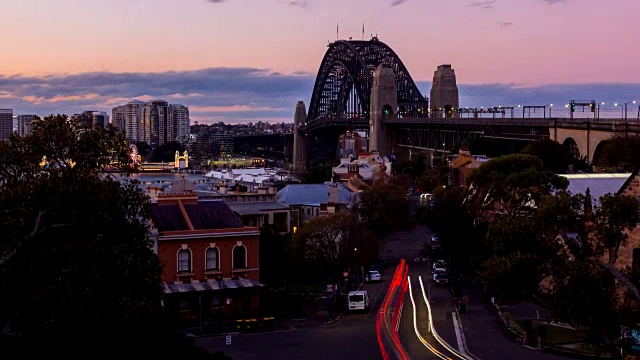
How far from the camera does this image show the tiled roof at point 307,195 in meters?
67.4

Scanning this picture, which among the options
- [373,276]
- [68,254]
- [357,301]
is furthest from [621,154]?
[68,254]

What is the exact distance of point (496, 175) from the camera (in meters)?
49.6

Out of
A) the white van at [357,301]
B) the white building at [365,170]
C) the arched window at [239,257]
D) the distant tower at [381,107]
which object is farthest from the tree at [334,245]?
the distant tower at [381,107]

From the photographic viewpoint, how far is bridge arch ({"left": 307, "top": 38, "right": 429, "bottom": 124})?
161625 mm

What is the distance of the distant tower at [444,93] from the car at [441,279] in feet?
315

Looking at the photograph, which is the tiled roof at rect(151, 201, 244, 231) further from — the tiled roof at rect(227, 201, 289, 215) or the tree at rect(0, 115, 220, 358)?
the tree at rect(0, 115, 220, 358)

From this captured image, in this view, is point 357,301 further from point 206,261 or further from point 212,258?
point 206,261

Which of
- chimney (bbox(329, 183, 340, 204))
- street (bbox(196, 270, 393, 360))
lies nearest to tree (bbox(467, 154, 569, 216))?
street (bbox(196, 270, 393, 360))

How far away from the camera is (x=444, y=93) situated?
475ft

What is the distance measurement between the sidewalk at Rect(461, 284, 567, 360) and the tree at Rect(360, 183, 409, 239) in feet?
81.6

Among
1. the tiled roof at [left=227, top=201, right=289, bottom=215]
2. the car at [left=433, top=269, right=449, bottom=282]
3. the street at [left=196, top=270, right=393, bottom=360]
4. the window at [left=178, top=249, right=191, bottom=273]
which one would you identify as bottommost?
the street at [left=196, top=270, right=393, bottom=360]

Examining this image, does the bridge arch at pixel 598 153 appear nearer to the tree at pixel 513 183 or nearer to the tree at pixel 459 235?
the tree at pixel 513 183

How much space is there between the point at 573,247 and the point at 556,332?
14.7m

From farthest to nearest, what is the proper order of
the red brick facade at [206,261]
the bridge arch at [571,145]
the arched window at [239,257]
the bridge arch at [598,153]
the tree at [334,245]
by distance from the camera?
the bridge arch at [571,145]
the bridge arch at [598,153]
the tree at [334,245]
the arched window at [239,257]
the red brick facade at [206,261]
